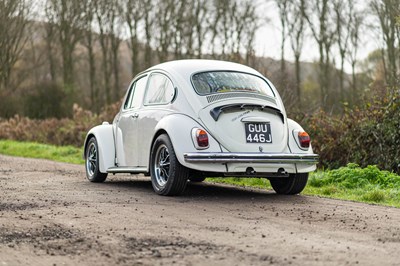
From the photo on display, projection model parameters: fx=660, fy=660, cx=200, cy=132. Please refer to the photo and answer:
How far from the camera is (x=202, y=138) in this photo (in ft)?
26.8

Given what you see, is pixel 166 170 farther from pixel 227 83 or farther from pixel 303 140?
pixel 303 140

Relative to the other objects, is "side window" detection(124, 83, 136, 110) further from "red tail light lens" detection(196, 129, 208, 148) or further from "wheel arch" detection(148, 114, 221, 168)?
"red tail light lens" detection(196, 129, 208, 148)

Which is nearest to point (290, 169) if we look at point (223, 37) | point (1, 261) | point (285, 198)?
point (285, 198)

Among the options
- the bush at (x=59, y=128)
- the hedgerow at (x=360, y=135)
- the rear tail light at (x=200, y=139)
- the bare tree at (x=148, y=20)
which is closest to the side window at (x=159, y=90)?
the rear tail light at (x=200, y=139)

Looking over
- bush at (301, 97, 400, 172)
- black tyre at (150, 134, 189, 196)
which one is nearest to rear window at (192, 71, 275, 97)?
black tyre at (150, 134, 189, 196)

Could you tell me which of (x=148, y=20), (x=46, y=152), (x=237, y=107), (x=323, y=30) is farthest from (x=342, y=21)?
(x=237, y=107)

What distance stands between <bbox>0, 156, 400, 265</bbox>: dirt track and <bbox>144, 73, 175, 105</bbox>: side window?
133cm

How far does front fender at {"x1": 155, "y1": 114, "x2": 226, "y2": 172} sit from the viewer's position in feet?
26.7

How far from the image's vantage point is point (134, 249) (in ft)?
16.7

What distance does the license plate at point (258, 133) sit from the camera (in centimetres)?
841

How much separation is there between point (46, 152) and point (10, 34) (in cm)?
1771

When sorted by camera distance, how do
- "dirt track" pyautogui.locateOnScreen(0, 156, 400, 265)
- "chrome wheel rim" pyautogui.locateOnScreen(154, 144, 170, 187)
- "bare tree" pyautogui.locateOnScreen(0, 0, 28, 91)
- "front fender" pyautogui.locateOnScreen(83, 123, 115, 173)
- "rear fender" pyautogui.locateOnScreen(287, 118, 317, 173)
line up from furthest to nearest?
1. "bare tree" pyautogui.locateOnScreen(0, 0, 28, 91)
2. "front fender" pyautogui.locateOnScreen(83, 123, 115, 173)
3. "rear fender" pyautogui.locateOnScreen(287, 118, 317, 173)
4. "chrome wheel rim" pyautogui.locateOnScreen(154, 144, 170, 187)
5. "dirt track" pyautogui.locateOnScreen(0, 156, 400, 265)

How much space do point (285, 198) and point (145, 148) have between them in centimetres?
208

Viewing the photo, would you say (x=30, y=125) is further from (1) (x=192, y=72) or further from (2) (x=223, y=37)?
(1) (x=192, y=72)
